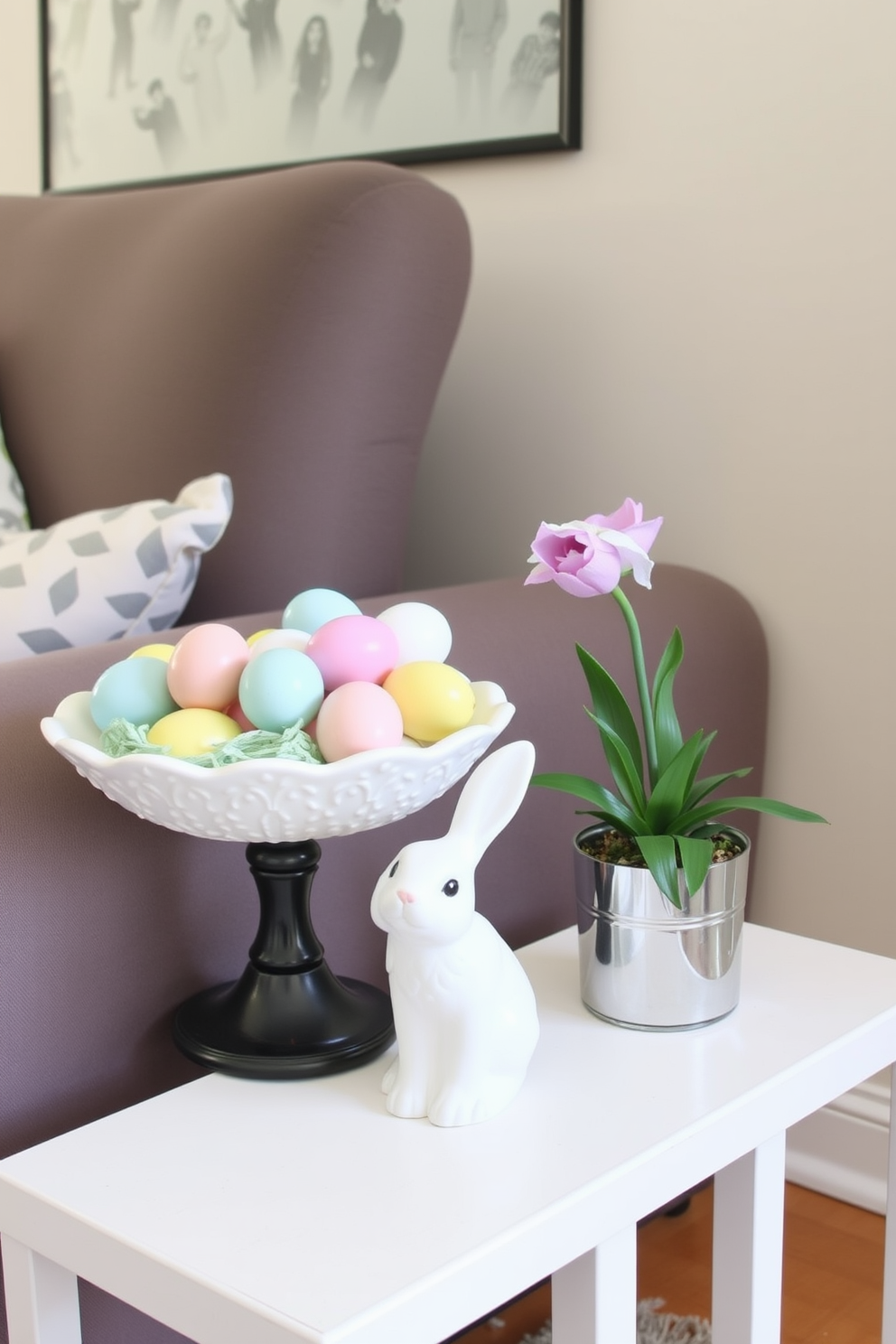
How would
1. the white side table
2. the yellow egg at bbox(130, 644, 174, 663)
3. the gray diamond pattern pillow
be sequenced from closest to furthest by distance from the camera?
the white side table < the yellow egg at bbox(130, 644, 174, 663) < the gray diamond pattern pillow

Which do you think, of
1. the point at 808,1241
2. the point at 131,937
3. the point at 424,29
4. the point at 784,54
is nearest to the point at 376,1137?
the point at 131,937

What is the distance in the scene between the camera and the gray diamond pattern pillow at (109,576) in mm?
1028

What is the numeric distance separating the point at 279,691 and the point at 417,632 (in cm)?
12

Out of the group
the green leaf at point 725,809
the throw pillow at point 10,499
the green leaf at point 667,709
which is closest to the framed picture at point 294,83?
the throw pillow at point 10,499

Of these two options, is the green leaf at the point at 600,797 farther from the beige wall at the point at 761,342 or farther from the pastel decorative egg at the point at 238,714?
the beige wall at the point at 761,342

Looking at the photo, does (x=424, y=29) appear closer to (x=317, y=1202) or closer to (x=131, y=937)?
(x=131, y=937)

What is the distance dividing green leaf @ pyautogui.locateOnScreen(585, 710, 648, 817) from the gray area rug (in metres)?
0.49

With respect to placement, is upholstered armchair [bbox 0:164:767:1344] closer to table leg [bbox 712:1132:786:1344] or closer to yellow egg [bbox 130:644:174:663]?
yellow egg [bbox 130:644:174:663]

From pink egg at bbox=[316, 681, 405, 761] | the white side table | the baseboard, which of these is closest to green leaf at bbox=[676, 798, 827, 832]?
the white side table

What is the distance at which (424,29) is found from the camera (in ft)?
4.86

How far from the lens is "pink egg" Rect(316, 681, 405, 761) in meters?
0.72

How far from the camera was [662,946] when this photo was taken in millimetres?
830

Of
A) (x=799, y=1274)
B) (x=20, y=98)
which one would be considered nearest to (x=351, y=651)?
(x=799, y=1274)

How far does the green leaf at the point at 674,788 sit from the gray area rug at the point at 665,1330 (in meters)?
0.48
